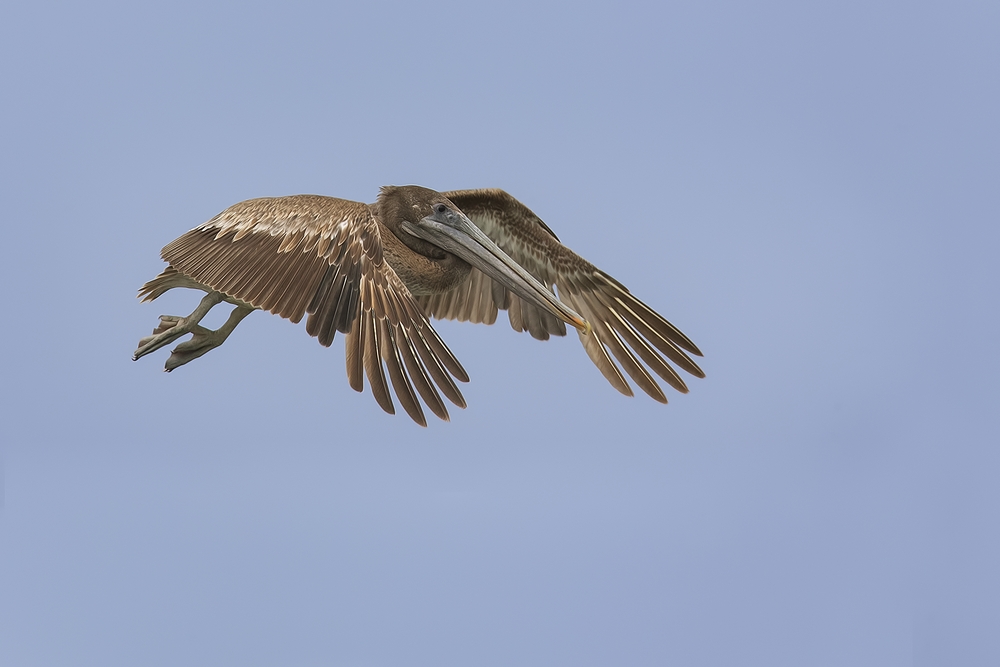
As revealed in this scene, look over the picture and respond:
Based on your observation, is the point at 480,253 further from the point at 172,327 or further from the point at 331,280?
the point at 172,327

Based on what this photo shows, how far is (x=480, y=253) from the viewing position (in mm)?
11227

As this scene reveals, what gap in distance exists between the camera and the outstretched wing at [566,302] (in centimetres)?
1206

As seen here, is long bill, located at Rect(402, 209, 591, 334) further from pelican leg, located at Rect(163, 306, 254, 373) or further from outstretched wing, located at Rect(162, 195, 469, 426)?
pelican leg, located at Rect(163, 306, 254, 373)

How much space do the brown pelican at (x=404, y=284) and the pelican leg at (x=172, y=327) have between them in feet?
0.05

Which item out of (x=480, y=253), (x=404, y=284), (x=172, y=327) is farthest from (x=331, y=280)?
(x=172, y=327)

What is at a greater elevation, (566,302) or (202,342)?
(566,302)

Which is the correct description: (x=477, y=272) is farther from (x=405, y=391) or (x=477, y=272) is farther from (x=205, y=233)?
(x=405, y=391)

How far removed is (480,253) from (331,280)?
1984 mm

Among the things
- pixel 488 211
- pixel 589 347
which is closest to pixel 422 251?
pixel 488 211

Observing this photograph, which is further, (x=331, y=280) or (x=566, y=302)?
(x=566, y=302)

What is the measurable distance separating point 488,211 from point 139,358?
3.90 meters

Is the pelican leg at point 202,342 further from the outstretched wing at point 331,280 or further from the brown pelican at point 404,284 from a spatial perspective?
the outstretched wing at point 331,280

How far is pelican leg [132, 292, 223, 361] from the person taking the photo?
11.5m

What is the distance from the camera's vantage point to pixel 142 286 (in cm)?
1173
